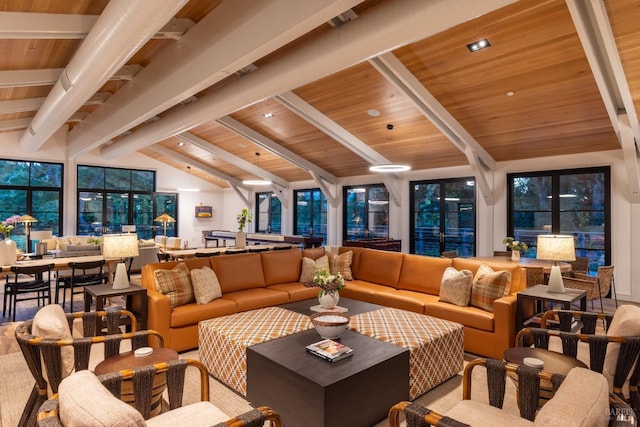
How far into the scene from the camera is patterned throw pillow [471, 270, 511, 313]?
388 cm

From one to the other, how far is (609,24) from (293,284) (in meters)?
4.66

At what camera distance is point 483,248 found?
7.89 m

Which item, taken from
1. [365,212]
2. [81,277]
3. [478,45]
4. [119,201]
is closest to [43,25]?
[81,277]

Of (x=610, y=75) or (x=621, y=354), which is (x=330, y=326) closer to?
(x=621, y=354)

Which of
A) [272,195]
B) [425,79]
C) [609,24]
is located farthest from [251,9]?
[272,195]

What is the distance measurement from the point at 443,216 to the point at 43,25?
7833 millimetres

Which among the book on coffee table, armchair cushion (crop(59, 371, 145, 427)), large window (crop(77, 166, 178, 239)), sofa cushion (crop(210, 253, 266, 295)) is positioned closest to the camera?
armchair cushion (crop(59, 371, 145, 427))

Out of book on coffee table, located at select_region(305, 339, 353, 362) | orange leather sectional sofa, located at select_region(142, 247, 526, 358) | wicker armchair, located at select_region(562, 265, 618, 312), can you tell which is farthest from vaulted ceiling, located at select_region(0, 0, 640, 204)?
book on coffee table, located at select_region(305, 339, 353, 362)

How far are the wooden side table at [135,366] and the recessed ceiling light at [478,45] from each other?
14.9 ft

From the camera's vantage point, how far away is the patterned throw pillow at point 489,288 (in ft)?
12.7

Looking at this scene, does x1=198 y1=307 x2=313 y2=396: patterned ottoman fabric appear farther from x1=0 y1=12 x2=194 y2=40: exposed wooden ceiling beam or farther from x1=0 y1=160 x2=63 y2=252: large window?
x1=0 y1=160 x2=63 y2=252: large window

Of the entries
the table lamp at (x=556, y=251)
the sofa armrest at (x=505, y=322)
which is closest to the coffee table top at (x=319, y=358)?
the sofa armrest at (x=505, y=322)

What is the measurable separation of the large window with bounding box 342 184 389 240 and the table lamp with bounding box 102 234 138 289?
708 cm

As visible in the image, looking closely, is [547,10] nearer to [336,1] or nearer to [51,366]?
[336,1]
